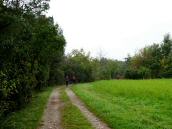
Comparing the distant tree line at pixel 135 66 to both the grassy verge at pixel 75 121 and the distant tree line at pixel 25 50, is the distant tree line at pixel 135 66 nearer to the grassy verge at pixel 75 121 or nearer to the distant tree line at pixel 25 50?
the distant tree line at pixel 25 50

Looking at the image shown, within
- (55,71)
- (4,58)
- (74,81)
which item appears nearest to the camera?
(4,58)

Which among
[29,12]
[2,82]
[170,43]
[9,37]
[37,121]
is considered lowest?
[37,121]

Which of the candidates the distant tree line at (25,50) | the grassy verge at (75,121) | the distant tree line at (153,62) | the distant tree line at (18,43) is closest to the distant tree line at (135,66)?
the distant tree line at (153,62)

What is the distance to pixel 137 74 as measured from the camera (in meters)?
99.1

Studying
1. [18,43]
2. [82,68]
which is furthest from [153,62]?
[18,43]

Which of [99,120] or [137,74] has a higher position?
[137,74]

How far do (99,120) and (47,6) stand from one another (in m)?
10.3

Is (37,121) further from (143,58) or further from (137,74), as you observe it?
(143,58)

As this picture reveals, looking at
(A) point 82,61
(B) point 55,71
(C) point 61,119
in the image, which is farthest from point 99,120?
(A) point 82,61

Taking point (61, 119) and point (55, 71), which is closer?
point (61, 119)

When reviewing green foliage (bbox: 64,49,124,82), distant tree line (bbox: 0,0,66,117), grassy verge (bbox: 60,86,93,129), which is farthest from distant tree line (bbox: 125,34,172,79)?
grassy verge (bbox: 60,86,93,129)

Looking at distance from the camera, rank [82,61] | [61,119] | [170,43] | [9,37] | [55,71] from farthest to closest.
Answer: [170,43] < [82,61] < [55,71] < [61,119] < [9,37]

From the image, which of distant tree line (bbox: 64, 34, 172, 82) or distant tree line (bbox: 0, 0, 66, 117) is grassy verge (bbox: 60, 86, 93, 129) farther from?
distant tree line (bbox: 64, 34, 172, 82)

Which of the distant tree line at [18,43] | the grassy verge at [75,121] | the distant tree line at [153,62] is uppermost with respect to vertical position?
the distant tree line at [153,62]
